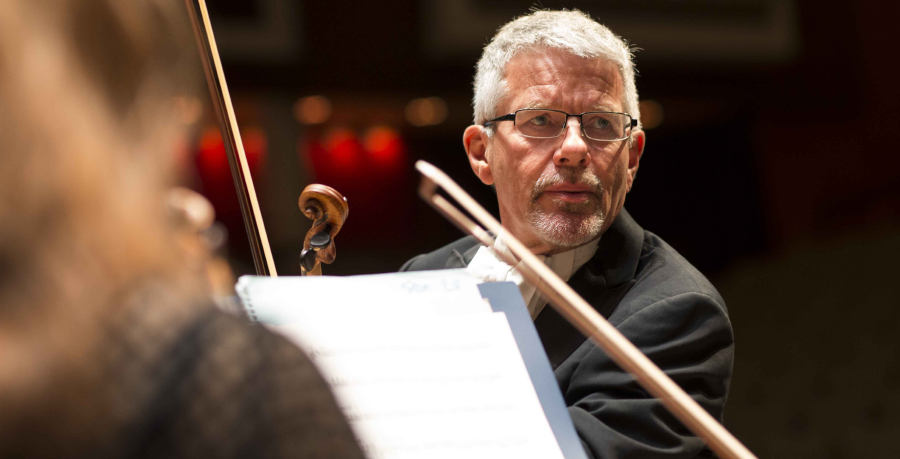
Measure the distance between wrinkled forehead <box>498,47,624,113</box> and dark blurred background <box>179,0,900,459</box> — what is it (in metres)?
1.71

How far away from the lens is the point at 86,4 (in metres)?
0.42

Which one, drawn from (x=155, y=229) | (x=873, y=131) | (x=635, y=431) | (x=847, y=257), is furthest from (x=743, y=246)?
(x=155, y=229)

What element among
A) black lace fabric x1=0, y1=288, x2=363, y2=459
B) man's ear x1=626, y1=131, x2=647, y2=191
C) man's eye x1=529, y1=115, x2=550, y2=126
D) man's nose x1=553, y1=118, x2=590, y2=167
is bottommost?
man's ear x1=626, y1=131, x2=647, y2=191

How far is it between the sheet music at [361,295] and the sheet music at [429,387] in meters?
0.01

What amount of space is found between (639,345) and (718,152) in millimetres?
2583

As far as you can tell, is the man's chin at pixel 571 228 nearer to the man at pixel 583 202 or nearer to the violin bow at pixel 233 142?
the man at pixel 583 202

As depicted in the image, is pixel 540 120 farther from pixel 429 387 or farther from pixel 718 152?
pixel 718 152

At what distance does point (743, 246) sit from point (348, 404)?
116 inches

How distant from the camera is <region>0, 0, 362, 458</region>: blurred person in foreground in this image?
396 mm

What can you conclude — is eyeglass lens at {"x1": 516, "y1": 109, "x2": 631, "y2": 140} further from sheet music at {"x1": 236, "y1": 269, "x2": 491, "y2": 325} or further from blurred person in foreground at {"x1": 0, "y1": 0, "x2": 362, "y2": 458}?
blurred person in foreground at {"x1": 0, "y1": 0, "x2": 362, "y2": 458}

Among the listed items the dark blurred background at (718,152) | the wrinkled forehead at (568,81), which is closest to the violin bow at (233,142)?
the wrinkled forehead at (568,81)

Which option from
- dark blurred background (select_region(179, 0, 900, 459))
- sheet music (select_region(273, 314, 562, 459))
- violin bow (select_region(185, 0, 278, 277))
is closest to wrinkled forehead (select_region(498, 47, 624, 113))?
violin bow (select_region(185, 0, 278, 277))

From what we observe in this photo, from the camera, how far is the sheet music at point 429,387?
0.77 metres

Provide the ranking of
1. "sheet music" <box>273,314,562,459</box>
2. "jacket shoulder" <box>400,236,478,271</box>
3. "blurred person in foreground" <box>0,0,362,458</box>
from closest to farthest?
"blurred person in foreground" <box>0,0,362,458</box>
"sheet music" <box>273,314,562,459</box>
"jacket shoulder" <box>400,236,478,271</box>
